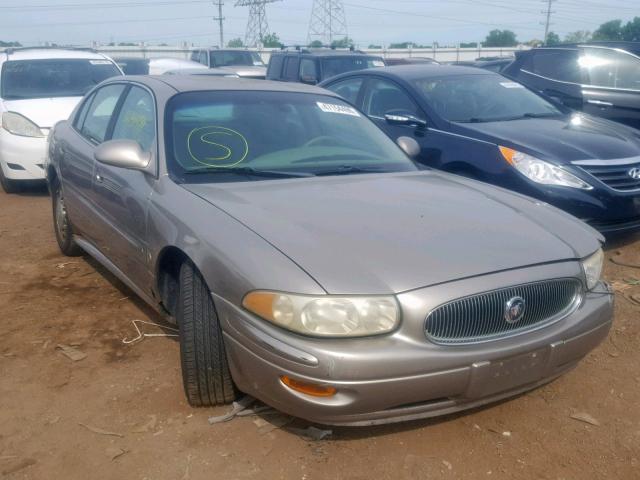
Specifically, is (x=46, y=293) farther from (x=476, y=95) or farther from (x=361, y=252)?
(x=476, y=95)

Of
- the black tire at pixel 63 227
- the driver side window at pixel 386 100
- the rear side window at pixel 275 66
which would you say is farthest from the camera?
the rear side window at pixel 275 66

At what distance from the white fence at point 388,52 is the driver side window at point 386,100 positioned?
973 inches

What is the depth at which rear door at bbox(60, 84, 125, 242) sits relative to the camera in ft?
14.8

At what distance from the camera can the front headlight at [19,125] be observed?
25.0ft

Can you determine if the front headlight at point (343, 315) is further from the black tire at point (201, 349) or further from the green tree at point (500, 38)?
the green tree at point (500, 38)

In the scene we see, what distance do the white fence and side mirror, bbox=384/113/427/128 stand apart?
84.1 ft

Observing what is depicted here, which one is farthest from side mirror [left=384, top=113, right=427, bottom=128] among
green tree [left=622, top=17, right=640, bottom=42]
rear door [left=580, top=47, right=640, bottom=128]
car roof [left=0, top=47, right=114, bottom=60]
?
green tree [left=622, top=17, right=640, bottom=42]

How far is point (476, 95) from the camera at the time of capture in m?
6.32

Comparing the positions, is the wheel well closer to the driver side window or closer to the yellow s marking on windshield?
the yellow s marking on windshield

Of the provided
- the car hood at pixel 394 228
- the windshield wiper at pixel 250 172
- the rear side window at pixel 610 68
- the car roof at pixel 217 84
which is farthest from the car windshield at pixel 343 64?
the car hood at pixel 394 228

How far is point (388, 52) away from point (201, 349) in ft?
108

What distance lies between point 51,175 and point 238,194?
9.30ft

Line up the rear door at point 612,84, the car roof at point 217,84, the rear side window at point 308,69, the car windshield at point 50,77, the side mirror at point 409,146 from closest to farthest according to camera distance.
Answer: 1. the car roof at point 217,84
2. the side mirror at point 409,146
3. the rear door at point 612,84
4. the car windshield at point 50,77
5. the rear side window at point 308,69

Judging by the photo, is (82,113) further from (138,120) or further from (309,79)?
(309,79)
